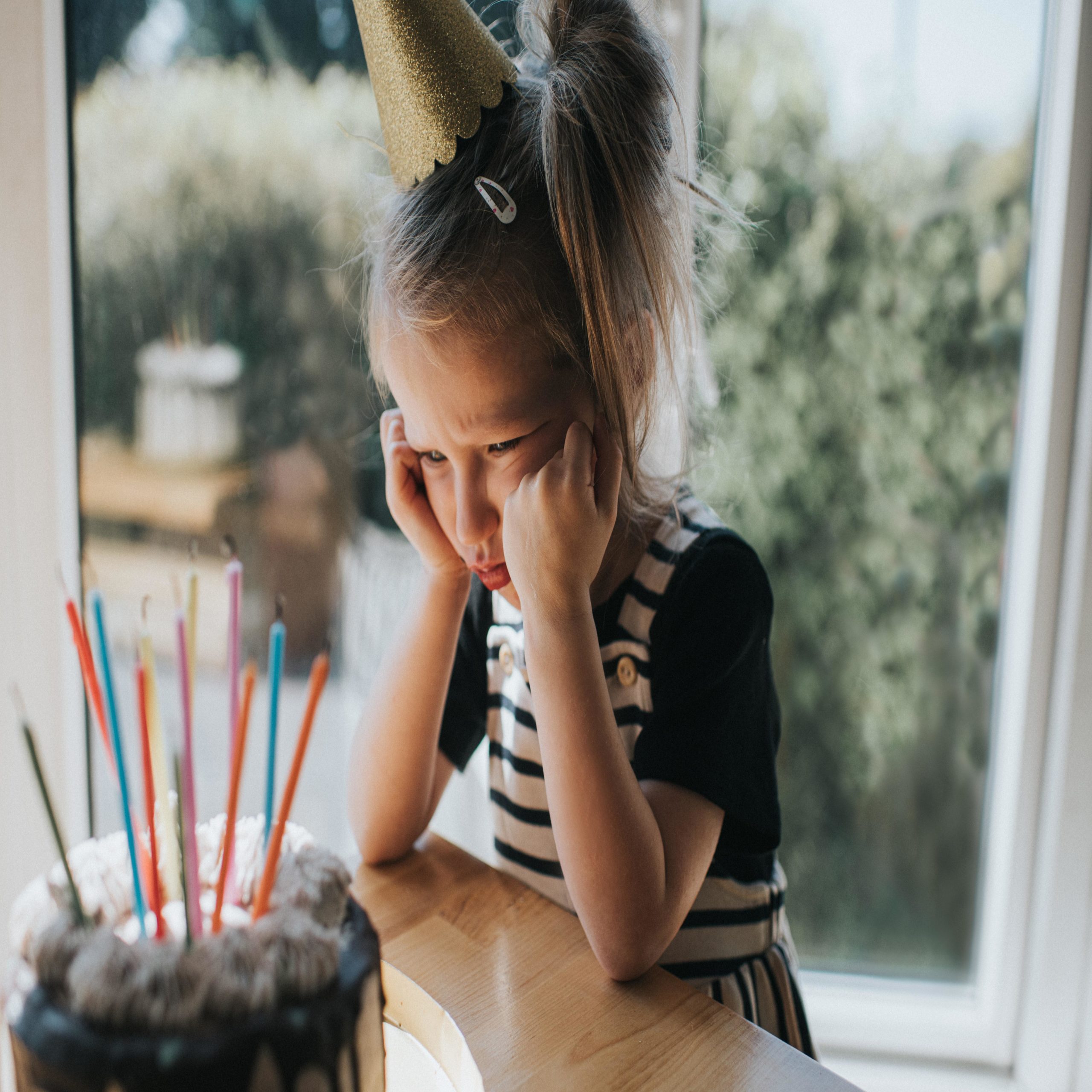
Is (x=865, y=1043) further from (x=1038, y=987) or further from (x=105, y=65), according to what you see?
(x=105, y=65)

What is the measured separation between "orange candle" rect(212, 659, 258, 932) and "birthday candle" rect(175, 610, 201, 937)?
14mm

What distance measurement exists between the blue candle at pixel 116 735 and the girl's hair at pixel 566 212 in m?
0.33

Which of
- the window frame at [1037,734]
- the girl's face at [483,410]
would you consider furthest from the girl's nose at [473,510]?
the window frame at [1037,734]

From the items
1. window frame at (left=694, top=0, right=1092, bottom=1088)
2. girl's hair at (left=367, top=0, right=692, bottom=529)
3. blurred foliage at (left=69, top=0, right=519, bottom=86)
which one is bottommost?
window frame at (left=694, top=0, right=1092, bottom=1088)

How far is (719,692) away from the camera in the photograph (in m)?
0.62

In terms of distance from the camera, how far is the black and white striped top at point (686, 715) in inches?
24.1

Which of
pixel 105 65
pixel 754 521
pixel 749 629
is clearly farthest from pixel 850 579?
pixel 105 65

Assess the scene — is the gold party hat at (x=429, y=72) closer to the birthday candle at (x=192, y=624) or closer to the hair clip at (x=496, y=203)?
the hair clip at (x=496, y=203)

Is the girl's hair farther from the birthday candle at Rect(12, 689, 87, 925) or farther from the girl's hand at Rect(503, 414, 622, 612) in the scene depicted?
the birthday candle at Rect(12, 689, 87, 925)

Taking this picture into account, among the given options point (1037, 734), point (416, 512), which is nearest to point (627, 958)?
point (416, 512)

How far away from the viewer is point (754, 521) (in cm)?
108

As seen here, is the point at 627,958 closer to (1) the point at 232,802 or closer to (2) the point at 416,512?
(1) the point at 232,802

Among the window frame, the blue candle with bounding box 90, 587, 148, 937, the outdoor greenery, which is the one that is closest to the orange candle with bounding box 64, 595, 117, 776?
the blue candle with bounding box 90, 587, 148, 937

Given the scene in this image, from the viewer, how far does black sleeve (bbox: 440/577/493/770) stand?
79cm
